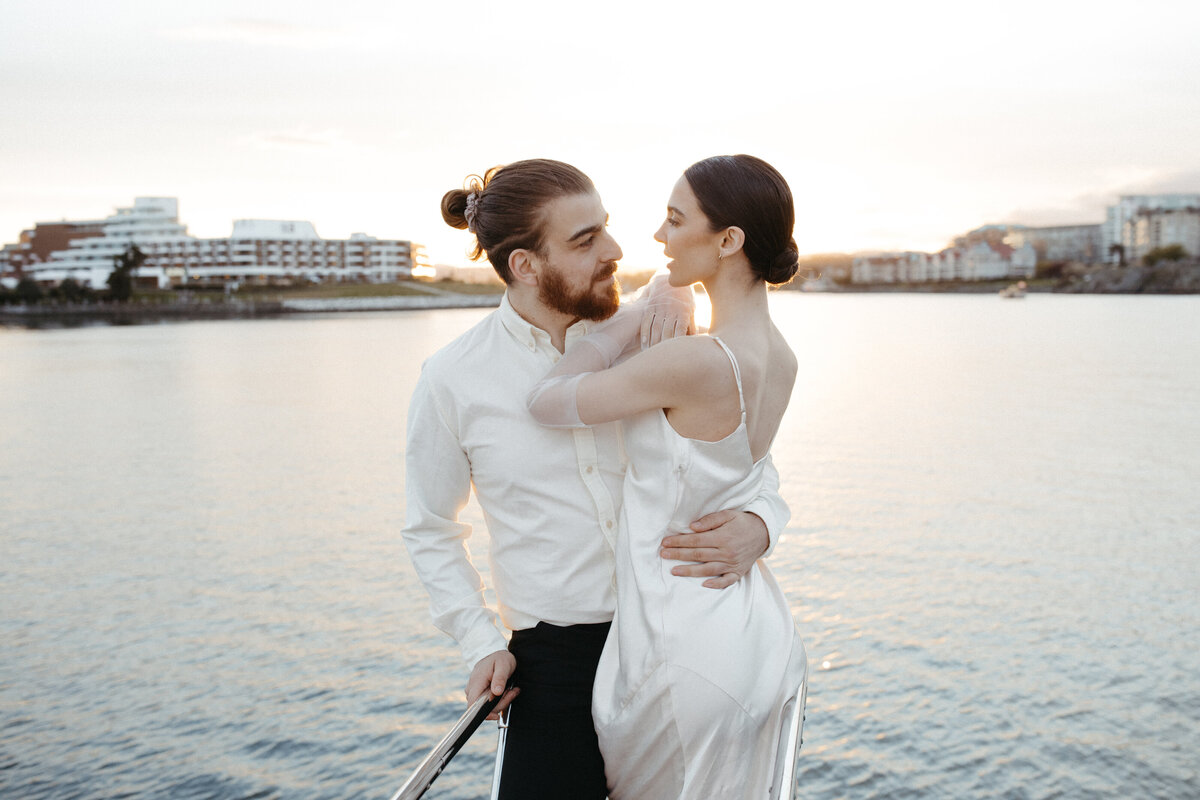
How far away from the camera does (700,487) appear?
2430 millimetres

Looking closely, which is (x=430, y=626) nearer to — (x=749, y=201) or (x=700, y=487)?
(x=700, y=487)

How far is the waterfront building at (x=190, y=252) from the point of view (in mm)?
130000

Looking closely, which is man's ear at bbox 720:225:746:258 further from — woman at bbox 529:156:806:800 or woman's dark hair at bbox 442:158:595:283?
woman's dark hair at bbox 442:158:595:283

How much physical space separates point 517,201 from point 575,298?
291 mm

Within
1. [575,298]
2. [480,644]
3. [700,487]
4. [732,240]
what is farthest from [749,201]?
[480,644]

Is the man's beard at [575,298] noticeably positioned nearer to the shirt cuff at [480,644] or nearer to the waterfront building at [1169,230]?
the shirt cuff at [480,644]

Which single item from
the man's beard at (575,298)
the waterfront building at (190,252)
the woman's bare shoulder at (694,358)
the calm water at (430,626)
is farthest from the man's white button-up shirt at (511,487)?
the waterfront building at (190,252)

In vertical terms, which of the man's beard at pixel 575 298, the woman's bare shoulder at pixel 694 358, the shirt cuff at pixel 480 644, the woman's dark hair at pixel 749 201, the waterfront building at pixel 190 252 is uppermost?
the waterfront building at pixel 190 252

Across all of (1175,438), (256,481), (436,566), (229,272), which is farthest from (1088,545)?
(229,272)

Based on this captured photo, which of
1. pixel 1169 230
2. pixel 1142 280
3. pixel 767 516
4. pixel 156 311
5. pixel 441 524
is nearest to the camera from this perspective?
pixel 767 516

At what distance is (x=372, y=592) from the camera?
10344 mm

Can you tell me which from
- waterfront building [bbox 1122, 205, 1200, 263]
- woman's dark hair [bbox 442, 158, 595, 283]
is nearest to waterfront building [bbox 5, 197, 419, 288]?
woman's dark hair [bbox 442, 158, 595, 283]

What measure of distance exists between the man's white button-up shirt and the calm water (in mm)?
4172

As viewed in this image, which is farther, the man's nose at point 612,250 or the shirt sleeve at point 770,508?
the man's nose at point 612,250
